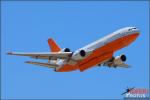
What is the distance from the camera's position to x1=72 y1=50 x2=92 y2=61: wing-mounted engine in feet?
226

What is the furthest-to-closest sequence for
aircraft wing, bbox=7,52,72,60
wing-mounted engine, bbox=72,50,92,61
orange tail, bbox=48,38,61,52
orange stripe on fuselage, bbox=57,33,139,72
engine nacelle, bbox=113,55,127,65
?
orange tail, bbox=48,38,61,52
engine nacelle, bbox=113,55,127,65
wing-mounted engine, bbox=72,50,92,61
orange stripe on fuselage, bbox=57,33,139,72
aircraft wing, bbox=7,52,72,60

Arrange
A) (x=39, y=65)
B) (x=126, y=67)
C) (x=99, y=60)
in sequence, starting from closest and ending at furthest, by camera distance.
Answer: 1. (x=99, y=60)
2. (x=39, y=65)
3. (x=126, y=67)

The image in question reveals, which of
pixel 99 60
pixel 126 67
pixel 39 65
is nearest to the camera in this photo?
pixel 99 60

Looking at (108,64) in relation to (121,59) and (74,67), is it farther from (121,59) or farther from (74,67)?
(74,67)

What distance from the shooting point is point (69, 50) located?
75750 mm

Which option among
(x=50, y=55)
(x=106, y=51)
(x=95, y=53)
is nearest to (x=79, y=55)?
(x=95, y=53)

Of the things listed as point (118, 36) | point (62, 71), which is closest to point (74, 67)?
point (62, 71)

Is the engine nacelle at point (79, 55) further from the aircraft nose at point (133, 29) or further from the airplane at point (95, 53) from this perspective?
the aircraft nose at point (133, 29)

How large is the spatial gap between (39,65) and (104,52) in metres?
10.9

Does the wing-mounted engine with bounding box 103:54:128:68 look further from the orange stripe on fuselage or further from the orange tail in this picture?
the orange tail

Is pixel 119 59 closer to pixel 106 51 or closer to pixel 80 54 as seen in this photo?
pixel 106 51

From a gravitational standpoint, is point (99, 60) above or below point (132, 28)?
below

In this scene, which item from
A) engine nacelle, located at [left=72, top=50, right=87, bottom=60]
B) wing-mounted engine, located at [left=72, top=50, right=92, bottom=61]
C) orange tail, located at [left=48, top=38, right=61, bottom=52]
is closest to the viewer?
wing-mounted engine, located at [left=72, top=50, right=92, bottom=61]

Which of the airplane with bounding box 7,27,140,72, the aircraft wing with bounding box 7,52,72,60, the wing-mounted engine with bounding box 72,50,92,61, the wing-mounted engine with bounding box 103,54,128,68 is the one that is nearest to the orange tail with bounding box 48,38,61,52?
the wing-mounted engine with bounding box 103,54,128,68
